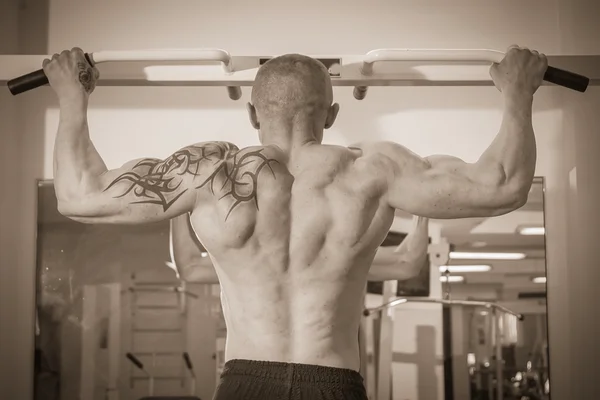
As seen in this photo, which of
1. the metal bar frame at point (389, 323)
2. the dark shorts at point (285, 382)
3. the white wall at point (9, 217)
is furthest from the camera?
the white wall at point (9, 217)

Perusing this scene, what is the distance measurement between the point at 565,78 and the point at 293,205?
1.02 meters

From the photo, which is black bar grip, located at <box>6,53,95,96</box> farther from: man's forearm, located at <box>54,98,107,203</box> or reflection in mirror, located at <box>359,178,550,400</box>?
reflection in mirror, located at <box>359,178,550,400</box>

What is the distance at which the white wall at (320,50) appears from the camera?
3.58m

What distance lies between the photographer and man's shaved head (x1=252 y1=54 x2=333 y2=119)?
6.81 feet

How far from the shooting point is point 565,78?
95.2 inches

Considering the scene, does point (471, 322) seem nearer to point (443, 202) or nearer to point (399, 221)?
point (399, 221)

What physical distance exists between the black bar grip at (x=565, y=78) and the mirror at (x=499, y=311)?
1123mm

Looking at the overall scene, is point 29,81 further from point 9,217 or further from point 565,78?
point 565,78

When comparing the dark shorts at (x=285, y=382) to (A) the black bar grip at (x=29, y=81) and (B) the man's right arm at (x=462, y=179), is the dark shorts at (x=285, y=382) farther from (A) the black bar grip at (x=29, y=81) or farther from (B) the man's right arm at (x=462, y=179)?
(A) the black bar grip at (x=29, y=81)

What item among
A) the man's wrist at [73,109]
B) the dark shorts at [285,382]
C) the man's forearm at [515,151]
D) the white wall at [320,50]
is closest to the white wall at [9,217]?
the white wall at [320,50]

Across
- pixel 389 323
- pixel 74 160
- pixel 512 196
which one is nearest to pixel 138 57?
pixel 74 160

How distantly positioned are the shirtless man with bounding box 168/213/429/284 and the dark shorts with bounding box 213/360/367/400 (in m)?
0.85

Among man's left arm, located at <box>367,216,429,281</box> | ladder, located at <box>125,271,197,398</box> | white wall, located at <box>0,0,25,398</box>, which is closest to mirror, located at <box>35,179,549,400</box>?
ladder, located at <box>125,271,197,398</box>

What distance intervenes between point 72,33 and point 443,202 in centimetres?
235
